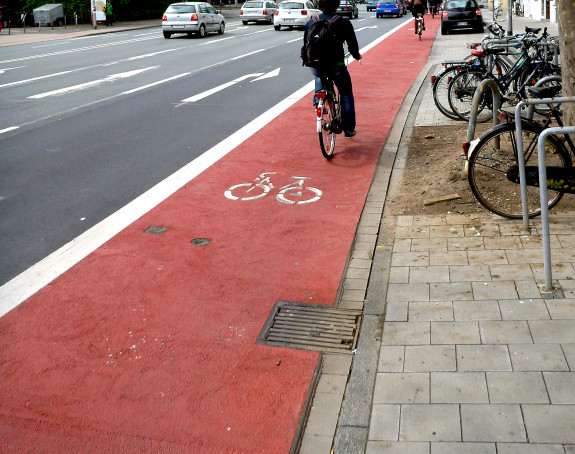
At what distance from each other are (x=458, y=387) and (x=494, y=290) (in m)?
1.33

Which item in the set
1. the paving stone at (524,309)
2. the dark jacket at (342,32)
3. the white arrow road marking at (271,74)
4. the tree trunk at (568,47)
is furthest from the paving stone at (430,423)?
the white arrow road marking at (271,74)

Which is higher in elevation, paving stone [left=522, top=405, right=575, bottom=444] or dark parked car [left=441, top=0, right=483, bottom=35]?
dark parked car [left=441, top=0, right=483, bottom=35]

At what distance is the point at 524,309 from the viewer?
15.5 ft

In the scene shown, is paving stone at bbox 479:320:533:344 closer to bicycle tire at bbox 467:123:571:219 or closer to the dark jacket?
bicycle tire at bbox 467:123:571:219

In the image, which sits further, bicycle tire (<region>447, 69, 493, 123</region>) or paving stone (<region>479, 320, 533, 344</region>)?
bicycle tire (<region>447, 69, 493, 123</region>)

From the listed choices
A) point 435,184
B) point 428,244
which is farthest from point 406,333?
point 435,184

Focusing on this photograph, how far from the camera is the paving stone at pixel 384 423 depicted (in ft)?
11.7

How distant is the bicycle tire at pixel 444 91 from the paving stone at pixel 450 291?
6362 millimetres

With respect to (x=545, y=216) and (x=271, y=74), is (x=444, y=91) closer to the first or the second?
(x=545, y=216)

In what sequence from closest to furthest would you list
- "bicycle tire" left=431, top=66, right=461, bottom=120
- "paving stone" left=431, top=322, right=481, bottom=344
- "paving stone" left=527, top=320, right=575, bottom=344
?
1. "paving stone" left=527, top=320, right=575, bottom=344
2. "paving stone" left=431, top=322, right=481, bottom=344
3. "bicycle tire" left=431, top=66, right=461, bottom=120

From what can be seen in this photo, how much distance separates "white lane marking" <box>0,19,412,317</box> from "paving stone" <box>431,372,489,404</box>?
3186 millimetres

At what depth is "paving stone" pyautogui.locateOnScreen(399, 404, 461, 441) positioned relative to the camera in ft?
11.5

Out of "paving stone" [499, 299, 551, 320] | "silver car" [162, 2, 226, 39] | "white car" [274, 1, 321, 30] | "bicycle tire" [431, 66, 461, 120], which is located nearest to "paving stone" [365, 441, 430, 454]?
"paving stone" [499, 299, 551, 320]

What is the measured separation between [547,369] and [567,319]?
657 mm
